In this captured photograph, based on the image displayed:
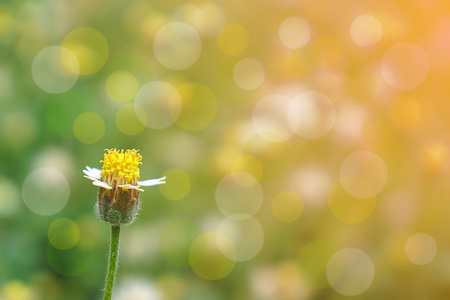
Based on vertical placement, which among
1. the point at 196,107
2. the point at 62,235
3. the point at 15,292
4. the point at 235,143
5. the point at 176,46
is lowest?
the point at 15,292

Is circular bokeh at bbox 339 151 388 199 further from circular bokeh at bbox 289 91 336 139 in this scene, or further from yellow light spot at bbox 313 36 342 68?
yellow light spot at bbox 313 36 342 68

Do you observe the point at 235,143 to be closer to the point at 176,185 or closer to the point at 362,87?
the point at 176,185

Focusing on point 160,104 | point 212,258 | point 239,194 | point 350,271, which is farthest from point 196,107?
point 350,271

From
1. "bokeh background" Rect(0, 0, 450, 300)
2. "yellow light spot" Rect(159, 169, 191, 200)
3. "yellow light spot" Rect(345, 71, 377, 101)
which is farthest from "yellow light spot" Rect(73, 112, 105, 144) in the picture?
"yellow light spot" Rect(345, 71, 377, 101)

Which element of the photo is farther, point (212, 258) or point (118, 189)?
point (212, 258)

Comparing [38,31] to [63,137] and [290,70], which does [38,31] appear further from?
[290,70]

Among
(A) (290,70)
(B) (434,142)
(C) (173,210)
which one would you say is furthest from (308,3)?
(C) (173,210)
